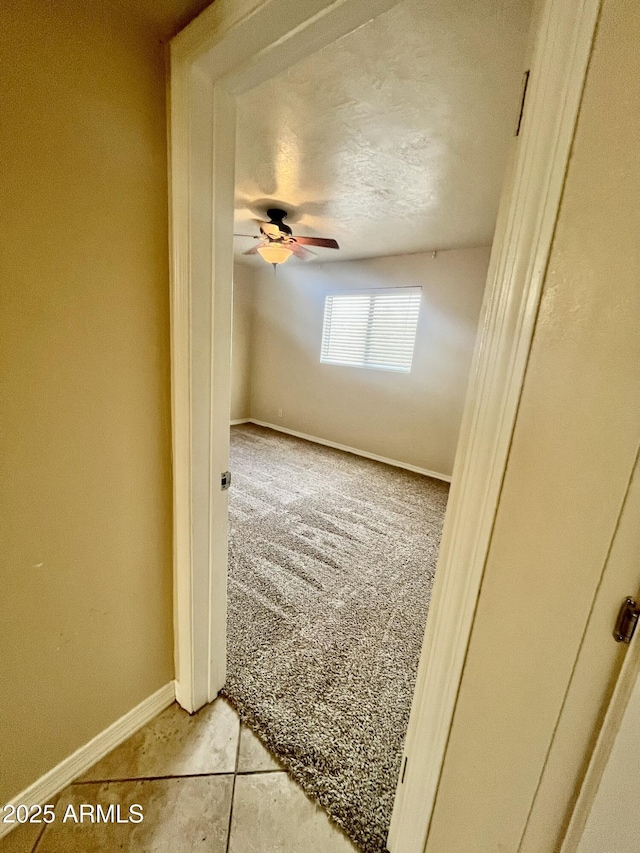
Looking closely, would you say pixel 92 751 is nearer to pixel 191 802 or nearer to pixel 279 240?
pixel 191 802

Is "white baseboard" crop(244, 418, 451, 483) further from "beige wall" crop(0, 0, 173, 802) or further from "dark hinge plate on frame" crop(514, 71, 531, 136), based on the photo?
"dark hinge plate on frame" crop(514, 71, 531, 136)

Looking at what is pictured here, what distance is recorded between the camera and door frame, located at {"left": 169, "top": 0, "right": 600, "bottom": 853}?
51cm

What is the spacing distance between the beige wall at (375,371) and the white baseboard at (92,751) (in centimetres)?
323

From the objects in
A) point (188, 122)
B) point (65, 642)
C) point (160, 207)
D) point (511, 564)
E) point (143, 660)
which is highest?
point (188, 122)

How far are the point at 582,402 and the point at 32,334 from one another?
44.6 inches

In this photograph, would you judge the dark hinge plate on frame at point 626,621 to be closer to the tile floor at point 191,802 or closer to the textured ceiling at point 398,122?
the textured ceiling at point 398,122

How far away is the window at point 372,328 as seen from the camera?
3.82 m

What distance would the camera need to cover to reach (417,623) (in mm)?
1775

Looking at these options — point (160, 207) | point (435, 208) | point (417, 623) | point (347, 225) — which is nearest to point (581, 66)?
point (160, 207)

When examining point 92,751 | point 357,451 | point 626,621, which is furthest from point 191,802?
point 357,451

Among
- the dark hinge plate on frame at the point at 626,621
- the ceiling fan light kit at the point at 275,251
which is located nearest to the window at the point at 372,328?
the ceiling fan light kit at the point at 275,251

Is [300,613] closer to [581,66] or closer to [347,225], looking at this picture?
[581,66]

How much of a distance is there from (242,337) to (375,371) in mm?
2294

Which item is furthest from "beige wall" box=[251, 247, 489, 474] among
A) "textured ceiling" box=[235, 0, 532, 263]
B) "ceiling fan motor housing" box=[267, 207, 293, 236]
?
"ceiling fan motor housing" box=[267, 207, 293, 236]
